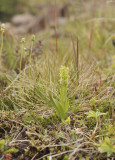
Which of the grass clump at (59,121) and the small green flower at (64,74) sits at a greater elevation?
the small green flower at (64,74)

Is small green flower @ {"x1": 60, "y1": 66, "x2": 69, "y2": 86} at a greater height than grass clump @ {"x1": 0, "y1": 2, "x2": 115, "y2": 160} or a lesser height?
greater

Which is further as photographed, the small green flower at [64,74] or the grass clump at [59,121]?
the small green flower at [64,74]

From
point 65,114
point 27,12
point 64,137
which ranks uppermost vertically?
point 27,12

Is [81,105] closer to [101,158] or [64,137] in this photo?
[64,137]

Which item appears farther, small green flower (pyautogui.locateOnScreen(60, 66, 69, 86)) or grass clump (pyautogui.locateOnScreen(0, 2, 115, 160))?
small green flower (pyautogui.locateOnScreen(60, 66, 69, 86))

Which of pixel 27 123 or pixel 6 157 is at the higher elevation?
pixel 27 123

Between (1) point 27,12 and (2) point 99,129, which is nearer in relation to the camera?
(2) point 99,129

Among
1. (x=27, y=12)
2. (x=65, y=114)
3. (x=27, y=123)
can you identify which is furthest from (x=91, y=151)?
(x=27, y=12)

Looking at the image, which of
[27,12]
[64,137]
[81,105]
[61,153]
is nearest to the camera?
[61,153]

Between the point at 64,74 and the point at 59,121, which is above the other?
the point at 64,74

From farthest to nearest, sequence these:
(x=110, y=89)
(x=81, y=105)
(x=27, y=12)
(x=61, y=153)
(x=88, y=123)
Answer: (x=27, y=12) < (x=110, y=89) < (x=81, y=105) < (x=88, y=123) < (x=61, y=153)
